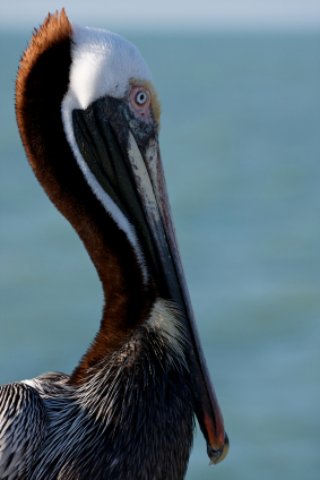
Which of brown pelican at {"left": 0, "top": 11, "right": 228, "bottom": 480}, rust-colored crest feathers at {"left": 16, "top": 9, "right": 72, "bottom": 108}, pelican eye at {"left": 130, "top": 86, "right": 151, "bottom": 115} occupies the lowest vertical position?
brown pelican at {"left": 0, "top": 11, "right": 228, "bottom": 480}

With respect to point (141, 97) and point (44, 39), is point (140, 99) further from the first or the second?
point (44, 39)

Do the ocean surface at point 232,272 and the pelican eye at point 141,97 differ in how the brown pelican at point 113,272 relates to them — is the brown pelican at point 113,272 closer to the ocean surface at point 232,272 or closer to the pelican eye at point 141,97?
the pelican eye at point 141,97

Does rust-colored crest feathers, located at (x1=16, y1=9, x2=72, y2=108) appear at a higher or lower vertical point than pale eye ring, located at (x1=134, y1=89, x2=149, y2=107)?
higher

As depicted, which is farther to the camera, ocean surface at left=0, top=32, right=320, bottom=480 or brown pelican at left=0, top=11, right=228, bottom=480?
ocean surface at left=0, top=32, right=320, bottom=480

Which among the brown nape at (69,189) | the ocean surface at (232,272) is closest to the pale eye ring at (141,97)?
the brown nape at (69,189)

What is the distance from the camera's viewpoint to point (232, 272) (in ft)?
33.1

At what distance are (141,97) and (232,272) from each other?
654 centimetres

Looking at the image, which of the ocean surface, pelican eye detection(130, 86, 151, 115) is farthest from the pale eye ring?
the ocean surface

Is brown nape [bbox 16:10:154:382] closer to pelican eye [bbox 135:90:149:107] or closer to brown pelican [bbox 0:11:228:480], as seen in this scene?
brown pelican [bbox 0:11:228:480]

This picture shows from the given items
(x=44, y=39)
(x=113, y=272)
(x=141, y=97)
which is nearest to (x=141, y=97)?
(x=141, y=97)

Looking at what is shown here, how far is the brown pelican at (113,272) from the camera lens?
3529 mm

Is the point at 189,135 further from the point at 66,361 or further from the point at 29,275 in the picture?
the point at 66,361

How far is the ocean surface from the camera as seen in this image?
7891 millimetres

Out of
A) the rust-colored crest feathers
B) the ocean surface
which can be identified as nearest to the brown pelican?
the rust-colored crest feathers
